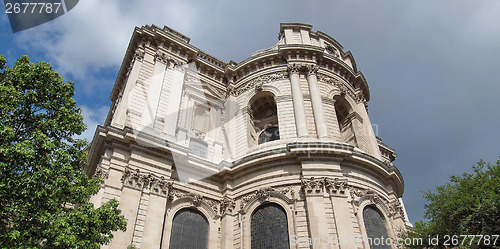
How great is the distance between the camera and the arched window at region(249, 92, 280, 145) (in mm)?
22203

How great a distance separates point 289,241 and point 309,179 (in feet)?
10.4

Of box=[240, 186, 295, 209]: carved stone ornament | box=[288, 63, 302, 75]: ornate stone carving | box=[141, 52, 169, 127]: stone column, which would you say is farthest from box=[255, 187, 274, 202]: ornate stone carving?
box=[288, 63, 302, 75]: ornate stone carving

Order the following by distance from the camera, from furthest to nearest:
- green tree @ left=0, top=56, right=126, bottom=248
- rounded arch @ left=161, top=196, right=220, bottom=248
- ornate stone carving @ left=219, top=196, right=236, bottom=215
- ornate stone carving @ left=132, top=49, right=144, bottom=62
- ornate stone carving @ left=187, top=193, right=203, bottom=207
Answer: ornate stone carving @ left=132, top=49, right=144, bottom=62 → ornate stone carving @ left=219, top=196, right=236, bottom=215 → ornate stone carving @ left=187, top=193, right=203, bottom=207 → rounded arch @ left=161, top=196, right=220, bottom=248 → green tree @ left=0, top=56, right=126, bottom=248

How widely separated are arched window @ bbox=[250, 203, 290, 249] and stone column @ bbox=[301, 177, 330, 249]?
56.4 inches

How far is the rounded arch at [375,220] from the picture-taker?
16.1 m

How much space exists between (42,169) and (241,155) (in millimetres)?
11946

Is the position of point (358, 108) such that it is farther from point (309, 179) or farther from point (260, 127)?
point (309, 179)

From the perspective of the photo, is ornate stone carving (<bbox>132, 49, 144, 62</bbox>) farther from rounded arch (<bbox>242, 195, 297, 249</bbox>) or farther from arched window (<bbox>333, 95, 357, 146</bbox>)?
arched window (<bbox>333, 95, 357, 146</bbox>)

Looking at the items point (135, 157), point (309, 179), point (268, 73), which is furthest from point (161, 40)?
point (309, 179)

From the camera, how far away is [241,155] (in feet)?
65.2

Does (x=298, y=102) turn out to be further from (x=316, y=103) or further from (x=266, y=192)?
(x=266, y=192)

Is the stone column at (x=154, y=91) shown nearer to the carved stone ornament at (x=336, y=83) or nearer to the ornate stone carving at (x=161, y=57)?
the ornate stone carving at (x=161, y=57)

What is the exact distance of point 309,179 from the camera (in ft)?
53.9

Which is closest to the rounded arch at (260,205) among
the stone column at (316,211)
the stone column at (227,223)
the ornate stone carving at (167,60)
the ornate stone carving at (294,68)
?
the stone column at (227,223)
